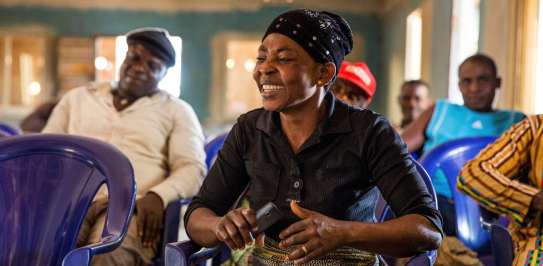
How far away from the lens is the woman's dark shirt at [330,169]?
4.96 feet

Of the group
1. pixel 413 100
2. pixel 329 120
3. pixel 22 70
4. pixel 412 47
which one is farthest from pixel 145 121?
pixel 22 70

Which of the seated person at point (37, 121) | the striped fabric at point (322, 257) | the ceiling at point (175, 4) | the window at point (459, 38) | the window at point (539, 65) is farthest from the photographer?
A: the ceiling at point (175, 4)

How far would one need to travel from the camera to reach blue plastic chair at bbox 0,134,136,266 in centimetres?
195

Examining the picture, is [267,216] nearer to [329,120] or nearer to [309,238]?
[309,238]

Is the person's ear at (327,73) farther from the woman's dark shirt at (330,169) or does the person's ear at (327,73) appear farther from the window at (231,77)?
the window at (231,77)

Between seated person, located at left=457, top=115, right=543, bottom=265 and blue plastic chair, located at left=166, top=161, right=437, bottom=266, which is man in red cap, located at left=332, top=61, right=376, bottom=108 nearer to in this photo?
seated person, located at left=457, top=115, right=543, bottom=265

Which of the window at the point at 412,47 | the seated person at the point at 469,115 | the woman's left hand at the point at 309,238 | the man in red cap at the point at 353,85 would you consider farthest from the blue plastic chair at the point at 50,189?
the window at the point at 412,47

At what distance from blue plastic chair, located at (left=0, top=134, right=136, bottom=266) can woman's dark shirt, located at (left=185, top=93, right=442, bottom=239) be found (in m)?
0.42

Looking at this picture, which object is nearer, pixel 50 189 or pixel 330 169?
pixel 330 169

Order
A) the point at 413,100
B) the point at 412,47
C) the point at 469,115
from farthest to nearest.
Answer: the point at 412,47 → the point at 413,100 → the point at 469,115

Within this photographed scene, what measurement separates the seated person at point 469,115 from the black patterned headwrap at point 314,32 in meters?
1.81

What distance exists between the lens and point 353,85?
288 cm

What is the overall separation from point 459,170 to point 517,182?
28.0 inches

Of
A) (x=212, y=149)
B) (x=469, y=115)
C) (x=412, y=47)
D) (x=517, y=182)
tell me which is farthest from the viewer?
(x=412, y=47)
